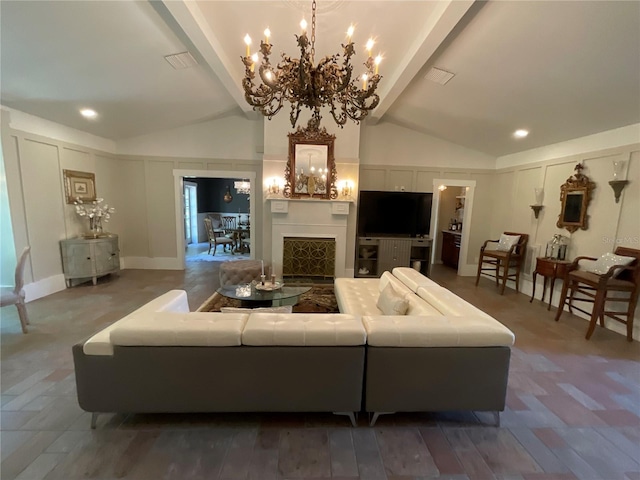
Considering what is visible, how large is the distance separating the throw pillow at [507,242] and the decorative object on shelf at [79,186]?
7459 millimetres

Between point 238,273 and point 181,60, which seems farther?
point 238,273

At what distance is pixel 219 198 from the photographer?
393 inches

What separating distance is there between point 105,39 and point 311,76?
2.34 m

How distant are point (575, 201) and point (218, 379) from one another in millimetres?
5118

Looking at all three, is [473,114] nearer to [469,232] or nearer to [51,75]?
[469,232]

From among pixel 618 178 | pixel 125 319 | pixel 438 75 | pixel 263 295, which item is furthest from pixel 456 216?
pixel 125 319

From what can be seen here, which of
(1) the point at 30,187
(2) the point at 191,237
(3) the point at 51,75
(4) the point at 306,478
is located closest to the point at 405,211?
(4) the point at 306,478

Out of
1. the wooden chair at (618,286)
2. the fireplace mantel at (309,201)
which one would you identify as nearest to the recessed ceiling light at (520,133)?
the wooden chair at (618,286)

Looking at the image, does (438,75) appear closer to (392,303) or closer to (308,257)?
(392,303)

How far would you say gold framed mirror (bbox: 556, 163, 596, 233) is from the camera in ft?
12.9

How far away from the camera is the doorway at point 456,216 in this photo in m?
6.05

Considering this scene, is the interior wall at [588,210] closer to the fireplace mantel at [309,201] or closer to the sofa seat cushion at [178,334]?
the fireplace mantel at [309,201]

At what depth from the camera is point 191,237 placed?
943cm

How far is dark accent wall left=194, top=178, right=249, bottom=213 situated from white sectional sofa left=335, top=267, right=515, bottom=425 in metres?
8.92
